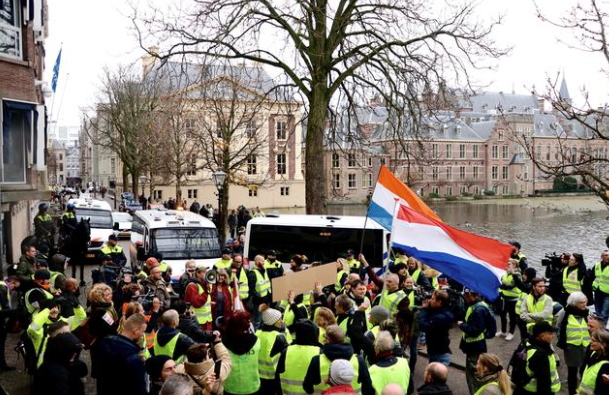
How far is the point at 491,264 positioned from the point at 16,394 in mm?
7358

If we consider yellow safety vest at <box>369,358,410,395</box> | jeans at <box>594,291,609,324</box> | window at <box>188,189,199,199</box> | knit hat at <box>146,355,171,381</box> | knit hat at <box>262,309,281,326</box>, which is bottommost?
jeans at <box>594,291,609,324</box>

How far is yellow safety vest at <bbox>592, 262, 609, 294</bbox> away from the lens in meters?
12.1

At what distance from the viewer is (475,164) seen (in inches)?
3686

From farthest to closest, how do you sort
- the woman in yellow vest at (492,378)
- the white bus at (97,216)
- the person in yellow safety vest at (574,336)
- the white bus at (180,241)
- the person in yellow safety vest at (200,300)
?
1. the white bus at (97,216)
2. the white bus at (180,241)
3. the person in yellow safety vest at (200,300)
4. the person in yellow safety vest at (574,336)
5. the woman in yellow vest at (492,378)

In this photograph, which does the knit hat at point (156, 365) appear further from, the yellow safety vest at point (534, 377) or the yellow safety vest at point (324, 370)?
the yellow safety vest at point (534, 377)

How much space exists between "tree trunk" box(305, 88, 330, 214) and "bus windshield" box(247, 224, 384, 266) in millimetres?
2262

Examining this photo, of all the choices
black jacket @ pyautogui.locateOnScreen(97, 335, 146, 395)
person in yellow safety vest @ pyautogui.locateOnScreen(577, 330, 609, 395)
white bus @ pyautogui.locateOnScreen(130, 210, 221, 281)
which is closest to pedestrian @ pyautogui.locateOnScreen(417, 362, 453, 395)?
person in yellow safety vest @ pyautogui.locateOnScreen(577, 330, 609, 395)

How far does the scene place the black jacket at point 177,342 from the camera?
23.7 ft

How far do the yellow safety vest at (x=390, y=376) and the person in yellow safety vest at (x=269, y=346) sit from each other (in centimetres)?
131

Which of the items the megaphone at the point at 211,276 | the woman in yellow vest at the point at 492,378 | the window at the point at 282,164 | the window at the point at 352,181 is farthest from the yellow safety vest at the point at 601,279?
the window at the point at 352,181

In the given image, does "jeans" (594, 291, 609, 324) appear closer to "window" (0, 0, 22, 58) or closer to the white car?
"window" (0, 0, 22, 58)

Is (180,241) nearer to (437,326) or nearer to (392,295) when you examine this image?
(392,295)

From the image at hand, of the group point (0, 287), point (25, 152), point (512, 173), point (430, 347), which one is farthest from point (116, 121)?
point (512, 173)

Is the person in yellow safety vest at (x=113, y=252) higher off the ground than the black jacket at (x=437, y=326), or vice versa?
the person in yellow safety vest at (x=113, y=252)
